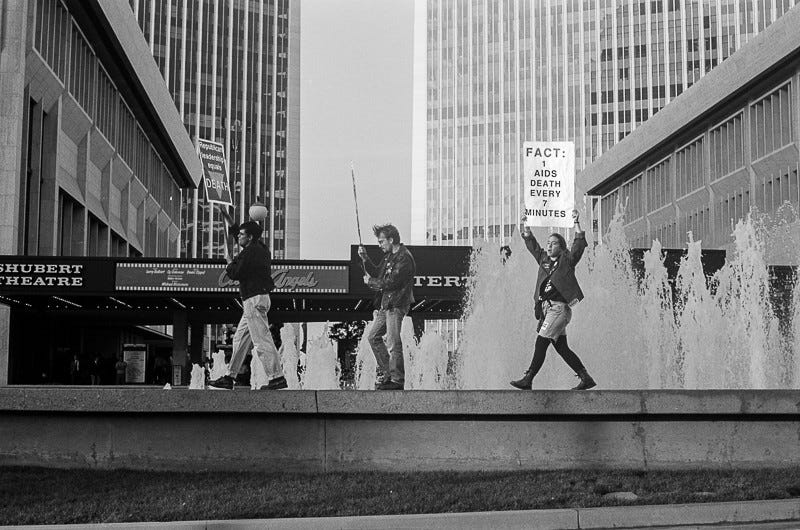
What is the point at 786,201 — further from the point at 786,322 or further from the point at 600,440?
the point at 600,440

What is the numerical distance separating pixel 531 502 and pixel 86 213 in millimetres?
36749

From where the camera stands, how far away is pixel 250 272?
33.1 ft

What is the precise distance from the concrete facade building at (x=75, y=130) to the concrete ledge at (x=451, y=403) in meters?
22.9

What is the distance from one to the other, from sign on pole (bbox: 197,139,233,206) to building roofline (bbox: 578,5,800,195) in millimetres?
37704

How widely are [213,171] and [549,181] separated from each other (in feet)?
18.0

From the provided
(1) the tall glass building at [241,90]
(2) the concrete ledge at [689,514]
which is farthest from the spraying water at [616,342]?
(1) the tall glass building at [241,90]

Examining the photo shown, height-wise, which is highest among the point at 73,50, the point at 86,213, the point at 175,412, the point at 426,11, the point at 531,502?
the point at 426,11

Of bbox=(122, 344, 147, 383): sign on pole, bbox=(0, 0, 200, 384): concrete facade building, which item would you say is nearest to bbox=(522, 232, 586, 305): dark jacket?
bbox=(0, 0, 200, 384): concrete facade building

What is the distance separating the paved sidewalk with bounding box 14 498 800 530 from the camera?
706cm

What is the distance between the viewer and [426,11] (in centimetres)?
13588

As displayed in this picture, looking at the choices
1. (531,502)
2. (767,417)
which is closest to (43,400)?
(531,502)

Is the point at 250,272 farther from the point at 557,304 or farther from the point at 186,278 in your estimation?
the point at 186,278

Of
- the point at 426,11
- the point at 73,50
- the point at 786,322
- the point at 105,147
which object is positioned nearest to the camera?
the point at 786,322

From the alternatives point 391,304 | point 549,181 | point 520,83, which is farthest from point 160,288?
point 520,83
